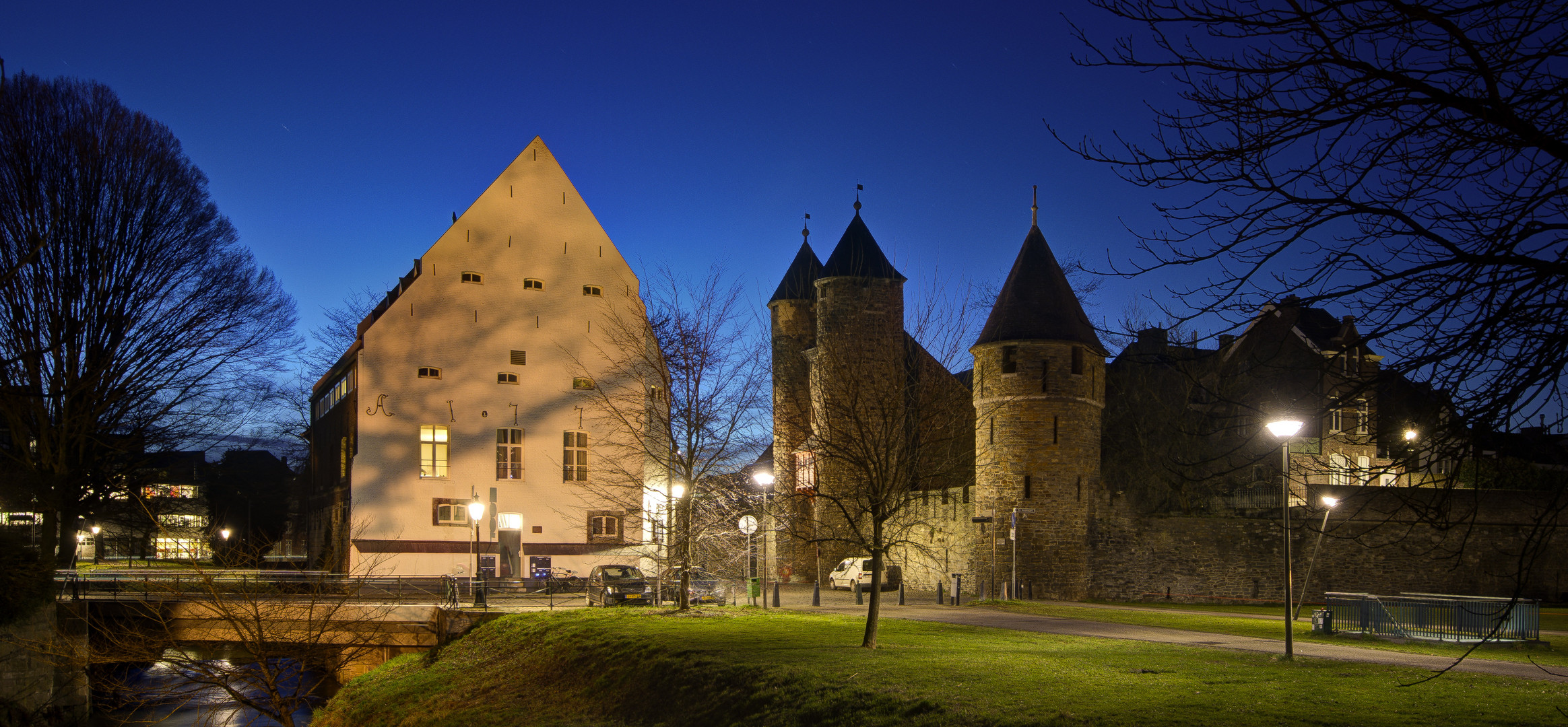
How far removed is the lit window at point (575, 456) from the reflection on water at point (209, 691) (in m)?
9.82

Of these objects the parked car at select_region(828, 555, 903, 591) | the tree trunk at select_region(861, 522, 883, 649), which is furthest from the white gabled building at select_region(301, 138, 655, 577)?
the tree trunk at select_region(861, 522, 883, 649)

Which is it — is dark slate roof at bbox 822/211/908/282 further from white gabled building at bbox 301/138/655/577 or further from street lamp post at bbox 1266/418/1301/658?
street lamp post at bbox 1266/418/1301/658

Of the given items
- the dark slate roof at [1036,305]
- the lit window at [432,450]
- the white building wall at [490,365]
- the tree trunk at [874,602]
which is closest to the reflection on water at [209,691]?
the white building wall at [490,365]

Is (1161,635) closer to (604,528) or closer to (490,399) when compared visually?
(604,528)

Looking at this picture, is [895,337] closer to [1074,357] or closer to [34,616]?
[1074,357]

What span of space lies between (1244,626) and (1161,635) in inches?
161

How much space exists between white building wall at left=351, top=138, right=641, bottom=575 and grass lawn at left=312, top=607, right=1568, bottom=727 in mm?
12382

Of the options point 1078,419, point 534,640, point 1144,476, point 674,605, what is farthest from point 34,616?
point 1144,476

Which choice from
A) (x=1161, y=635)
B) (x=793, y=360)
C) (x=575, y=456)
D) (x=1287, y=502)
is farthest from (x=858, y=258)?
(x=1287, y=502)

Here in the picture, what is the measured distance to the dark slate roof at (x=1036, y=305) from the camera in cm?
3544

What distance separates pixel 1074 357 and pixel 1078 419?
6.36 feet

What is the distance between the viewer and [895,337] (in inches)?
1720

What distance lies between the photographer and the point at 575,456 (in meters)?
37.3

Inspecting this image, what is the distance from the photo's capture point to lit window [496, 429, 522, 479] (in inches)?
1419
